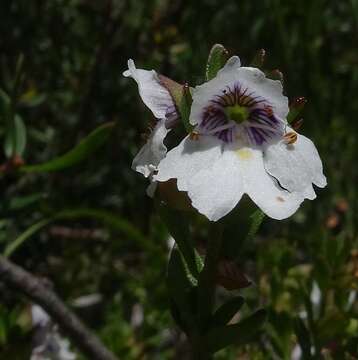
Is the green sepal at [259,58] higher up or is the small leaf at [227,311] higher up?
the green sepal at [259,58]

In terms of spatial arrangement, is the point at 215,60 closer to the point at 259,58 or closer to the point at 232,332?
the point at 259,58

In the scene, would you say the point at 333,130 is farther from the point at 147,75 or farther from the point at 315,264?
the point at 147,75

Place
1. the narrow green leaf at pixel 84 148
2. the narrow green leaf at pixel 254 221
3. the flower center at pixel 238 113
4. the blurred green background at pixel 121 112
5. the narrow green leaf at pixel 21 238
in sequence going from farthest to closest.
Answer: the blurred green background at pixel 121 112
the narrow green leaf at pixel 21 238
the narrow green leaf at pixel 84 148
the flower center at pixel 238 113
the narrow green leaf at pixel 254 221

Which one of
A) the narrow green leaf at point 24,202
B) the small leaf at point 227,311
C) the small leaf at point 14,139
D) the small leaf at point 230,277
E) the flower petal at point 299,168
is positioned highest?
the small leaf at point 14,139

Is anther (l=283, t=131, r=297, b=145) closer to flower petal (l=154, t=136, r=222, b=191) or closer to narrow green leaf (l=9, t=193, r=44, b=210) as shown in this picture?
flower petal (l=154, t=136, r=222, b=191)

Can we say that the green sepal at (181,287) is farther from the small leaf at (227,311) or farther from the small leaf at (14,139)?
the small leaf at (14,139)

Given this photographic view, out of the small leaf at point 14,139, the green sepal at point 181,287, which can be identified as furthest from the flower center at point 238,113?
the small leaf at point 14,139

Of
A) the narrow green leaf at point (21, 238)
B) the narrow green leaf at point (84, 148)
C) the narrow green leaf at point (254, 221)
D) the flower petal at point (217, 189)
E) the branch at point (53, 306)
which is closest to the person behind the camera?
the flower petal at point (217, 189)

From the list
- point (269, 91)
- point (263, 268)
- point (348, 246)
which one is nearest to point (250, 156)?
point (269, 91)

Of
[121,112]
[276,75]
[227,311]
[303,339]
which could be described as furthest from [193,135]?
[121,112]
